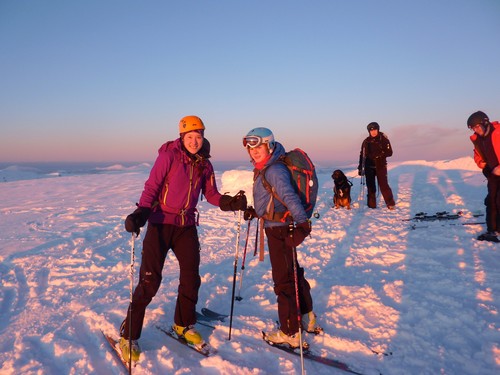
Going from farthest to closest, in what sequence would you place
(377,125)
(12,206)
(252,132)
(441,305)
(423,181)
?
(423,181) < (12,206) < (377,125) < (441,305) < (252,132)

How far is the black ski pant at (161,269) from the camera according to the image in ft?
12.1

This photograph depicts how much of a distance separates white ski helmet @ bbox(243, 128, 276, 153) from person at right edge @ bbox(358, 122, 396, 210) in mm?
8206

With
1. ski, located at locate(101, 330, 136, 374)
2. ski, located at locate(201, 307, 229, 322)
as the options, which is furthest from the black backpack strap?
ski, located at locate(101, 330, 136, 374)

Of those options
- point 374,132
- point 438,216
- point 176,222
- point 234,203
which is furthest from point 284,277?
point 374,132

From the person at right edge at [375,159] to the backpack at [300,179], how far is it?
316 inches

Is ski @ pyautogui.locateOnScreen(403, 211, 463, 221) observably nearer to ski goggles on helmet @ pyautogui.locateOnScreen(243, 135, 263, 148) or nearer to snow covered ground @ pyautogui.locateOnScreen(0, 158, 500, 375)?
snow covered ground @ pyautogui.locateOnScreen(0, 158, 500, 375)

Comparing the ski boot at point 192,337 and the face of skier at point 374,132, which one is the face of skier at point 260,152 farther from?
the face of skier at point 374,132

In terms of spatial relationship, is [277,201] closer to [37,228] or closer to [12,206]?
[37,228]

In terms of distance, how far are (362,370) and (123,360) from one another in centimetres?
266

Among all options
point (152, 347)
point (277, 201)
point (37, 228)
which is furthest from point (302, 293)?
point (37, 228)

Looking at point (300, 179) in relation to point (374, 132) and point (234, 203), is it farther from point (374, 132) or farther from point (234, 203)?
point (374, 132)

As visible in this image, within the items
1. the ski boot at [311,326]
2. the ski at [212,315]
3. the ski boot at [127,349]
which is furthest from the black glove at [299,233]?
the ski boot at [127,349]

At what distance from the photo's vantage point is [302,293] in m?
4.16

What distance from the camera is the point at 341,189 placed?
12094 mm
